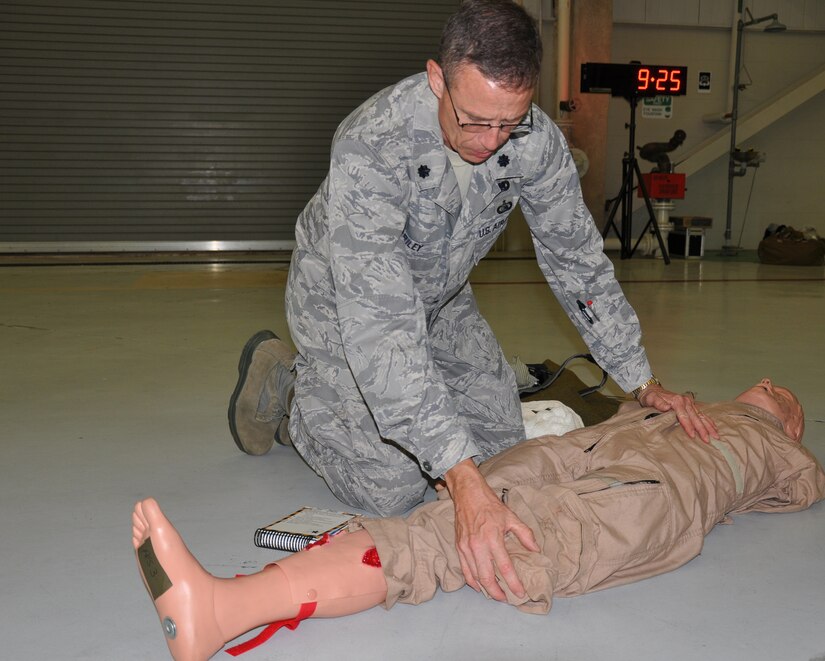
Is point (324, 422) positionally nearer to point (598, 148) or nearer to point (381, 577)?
point (381, 577)

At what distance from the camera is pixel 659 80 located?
7.78 m

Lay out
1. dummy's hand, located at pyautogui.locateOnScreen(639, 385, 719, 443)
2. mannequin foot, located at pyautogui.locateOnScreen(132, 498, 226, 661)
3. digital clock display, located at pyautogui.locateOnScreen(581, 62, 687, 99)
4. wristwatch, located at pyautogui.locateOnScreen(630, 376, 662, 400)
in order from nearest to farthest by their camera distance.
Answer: mannequin foot, located at pyautogui.locateOnScreen(132, 498, 226, 661) → dummy's hand, located at pyautogui.locateOnScreen(639, 385, 719, 443) → wristwatch, located at pyautogui.locateOnScreen(630, 376, 662, 400) → digital clock display, located at pyautogui.locateOnScreen(581, 62, 687, 99)

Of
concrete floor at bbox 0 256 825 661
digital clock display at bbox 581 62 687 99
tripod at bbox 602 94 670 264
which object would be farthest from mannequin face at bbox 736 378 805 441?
tripod at bbox 602 94 670 264

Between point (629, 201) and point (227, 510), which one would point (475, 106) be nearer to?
point (227, 510)

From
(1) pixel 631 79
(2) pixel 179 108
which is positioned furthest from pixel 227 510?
(2) pixel 179 108

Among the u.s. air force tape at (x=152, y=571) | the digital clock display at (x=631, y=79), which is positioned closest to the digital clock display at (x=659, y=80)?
the digital clock display at (x=631, y=79)

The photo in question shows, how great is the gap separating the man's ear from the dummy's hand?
2.83 ft

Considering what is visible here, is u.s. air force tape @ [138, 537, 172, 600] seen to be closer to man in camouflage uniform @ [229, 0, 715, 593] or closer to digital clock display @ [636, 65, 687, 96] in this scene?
man in camouflage uniform @ [229, 0, 715, 593]

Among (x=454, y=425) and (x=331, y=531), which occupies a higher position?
(x=454, y=425)

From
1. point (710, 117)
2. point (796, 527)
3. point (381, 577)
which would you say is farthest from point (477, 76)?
point (710, 117)

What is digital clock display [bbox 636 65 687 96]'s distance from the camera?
7723mm

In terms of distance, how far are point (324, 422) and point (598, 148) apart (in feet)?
25.1

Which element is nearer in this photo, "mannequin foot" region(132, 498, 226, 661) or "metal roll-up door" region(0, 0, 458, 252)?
"mannequin foot" region(132, 498, 226, 661)

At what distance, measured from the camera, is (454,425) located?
1.48m
